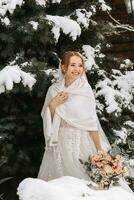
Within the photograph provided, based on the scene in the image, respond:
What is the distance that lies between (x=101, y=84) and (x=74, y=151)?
154 centimetres

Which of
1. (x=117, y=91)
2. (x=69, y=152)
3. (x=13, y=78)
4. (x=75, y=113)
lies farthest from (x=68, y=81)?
(x=117, y=91)

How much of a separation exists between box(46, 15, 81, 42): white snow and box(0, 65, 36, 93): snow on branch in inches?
26.5

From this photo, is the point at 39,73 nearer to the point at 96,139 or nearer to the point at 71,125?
the point at 71,125

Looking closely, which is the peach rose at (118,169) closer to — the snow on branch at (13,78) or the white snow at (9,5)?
the snow on branch at (13,78)

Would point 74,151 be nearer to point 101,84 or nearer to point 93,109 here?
point 93,109

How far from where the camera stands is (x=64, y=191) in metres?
4.65

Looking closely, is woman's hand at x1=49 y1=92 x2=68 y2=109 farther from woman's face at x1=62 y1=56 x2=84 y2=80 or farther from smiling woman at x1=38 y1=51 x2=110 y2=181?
woman's face at x1=62 y1=56 x2=84 y2=80

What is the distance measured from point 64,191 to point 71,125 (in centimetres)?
94

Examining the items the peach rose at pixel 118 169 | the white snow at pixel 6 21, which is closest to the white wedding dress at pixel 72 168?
the peach rose at pixel 118 169

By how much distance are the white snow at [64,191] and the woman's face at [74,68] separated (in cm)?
111

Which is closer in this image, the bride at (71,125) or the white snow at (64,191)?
the white snow at (64,191)

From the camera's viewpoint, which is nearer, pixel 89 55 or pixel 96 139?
pixel 96 139

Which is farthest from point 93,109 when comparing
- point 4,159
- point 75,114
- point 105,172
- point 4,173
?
point 4,173

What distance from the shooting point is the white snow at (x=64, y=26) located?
6219 millimetres
